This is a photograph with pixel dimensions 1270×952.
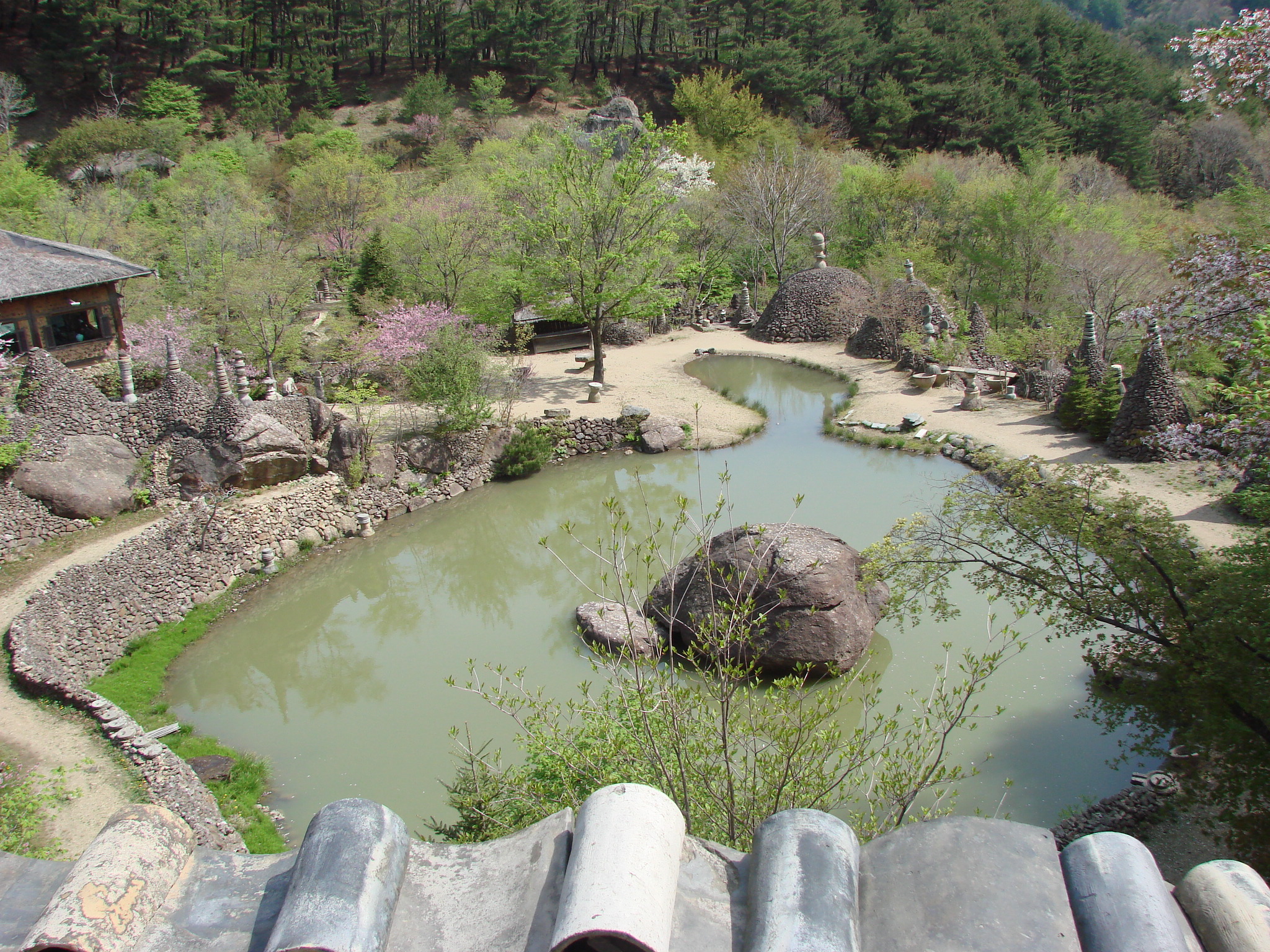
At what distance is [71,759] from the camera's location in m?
9.88

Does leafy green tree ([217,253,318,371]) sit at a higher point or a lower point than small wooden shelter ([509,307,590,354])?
higher

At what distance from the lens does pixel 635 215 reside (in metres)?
24.5

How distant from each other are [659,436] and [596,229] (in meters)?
6.73

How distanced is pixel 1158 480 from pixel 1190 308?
8.88 meters

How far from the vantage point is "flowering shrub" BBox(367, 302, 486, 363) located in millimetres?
22641

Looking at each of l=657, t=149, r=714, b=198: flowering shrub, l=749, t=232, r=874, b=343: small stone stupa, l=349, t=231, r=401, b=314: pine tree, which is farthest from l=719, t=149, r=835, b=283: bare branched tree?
l=349, t=231, r=401, b=314: pine tree

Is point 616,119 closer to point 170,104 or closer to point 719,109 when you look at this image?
point 719,109

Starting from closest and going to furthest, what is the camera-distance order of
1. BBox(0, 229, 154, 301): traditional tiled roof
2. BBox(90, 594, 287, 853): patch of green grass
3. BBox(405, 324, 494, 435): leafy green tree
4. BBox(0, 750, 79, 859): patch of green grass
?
BBox(0, 750, 79, 859): patch of green grass < BBox(90, 594, 287, 853): patch of green grass < BBox(405, 324, 494, 435): leafy green tree < BBox(0, 229, 154, 301): traditional tiled roof

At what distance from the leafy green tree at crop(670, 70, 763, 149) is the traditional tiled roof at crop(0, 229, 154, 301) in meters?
33.7

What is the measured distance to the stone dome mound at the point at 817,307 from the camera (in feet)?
104

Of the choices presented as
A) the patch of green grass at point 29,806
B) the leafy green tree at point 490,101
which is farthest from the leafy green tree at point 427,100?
the patch of green grass at point 29,806

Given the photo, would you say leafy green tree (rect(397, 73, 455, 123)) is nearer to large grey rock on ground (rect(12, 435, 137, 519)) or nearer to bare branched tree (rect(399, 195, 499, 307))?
bare branched tree (rect(399, 195, 499, 307))

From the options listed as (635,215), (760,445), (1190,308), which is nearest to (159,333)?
(635,215)

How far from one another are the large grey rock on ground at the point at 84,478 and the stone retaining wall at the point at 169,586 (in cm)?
123
